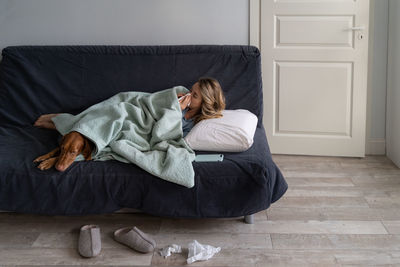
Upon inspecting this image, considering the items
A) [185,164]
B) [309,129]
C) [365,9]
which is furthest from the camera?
[309,129]

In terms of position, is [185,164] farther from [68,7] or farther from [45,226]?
[68,7]

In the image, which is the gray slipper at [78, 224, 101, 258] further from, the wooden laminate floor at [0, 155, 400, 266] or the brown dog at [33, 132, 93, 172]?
the brown dog at [33, 132, 93, 172]

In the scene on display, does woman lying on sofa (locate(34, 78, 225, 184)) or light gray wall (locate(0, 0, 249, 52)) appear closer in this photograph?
woman lying on sofa (locate(34, 78, 225, 184))

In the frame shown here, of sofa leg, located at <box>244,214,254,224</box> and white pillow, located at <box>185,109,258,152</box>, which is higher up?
white pillow, located at <box>185,109,258,152</box>

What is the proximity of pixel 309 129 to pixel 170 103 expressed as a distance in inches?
50.7

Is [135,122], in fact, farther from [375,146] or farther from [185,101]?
[375,146]

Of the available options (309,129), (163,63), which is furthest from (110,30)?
(309,129)

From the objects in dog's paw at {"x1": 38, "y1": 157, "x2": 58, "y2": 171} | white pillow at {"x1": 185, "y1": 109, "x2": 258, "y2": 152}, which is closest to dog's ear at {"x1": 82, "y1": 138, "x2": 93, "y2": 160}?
dog's paw at {"x1": 38, "y1": 157, "x2": 58, "y2": 171}

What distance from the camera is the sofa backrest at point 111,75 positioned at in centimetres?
303

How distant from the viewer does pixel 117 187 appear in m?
2.27

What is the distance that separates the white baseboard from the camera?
3.56 m

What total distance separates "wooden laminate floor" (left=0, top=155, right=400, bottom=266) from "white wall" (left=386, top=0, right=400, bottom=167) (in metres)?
0.54

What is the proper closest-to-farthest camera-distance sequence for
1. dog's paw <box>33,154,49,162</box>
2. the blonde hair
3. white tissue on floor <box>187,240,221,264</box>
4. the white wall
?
1. white tissue on floor <box>187,240,221,264</box>
2. dog's paw <box>33,154,49,162</box>
3. the blonde hair
4. the white wall

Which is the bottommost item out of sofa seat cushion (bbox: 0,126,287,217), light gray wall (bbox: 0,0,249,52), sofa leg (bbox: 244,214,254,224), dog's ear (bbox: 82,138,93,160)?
sofa leg (bbox: 244,214,254,224)
